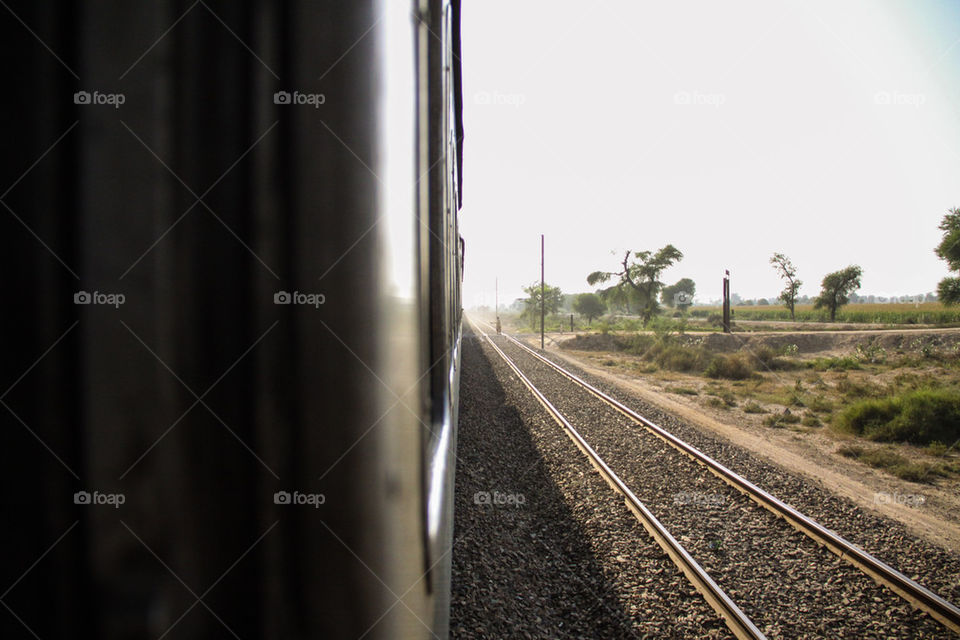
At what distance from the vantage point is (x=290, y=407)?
30.7 inches

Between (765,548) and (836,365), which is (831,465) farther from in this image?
(836,365)

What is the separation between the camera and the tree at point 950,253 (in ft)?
66.0

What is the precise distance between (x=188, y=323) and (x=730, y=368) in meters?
19.4

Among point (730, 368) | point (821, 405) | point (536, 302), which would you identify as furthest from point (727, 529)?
point (536, 302)

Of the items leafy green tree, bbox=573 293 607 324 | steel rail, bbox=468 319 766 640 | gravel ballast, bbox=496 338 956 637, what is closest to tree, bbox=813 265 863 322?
leafy green tree, bbox=573 293 607 324

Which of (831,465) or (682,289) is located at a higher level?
(682,289)

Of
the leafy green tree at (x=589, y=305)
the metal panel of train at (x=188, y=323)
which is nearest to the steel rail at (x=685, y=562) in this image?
the metal panel of train at (x=188, y=323)

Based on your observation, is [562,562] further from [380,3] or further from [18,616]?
[380,3]

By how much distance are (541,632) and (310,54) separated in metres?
3.58

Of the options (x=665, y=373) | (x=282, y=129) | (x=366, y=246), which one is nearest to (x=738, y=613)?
(x=366, y=246)

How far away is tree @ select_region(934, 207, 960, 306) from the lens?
20.1 meters

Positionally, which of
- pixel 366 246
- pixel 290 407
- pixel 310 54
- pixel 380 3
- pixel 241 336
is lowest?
pixel 290 407

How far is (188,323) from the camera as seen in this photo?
29.6 inches

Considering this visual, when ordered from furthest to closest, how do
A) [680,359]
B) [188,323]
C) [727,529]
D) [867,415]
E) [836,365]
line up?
[680,359], [836,365], [867,415], [727,529], [188,323]
